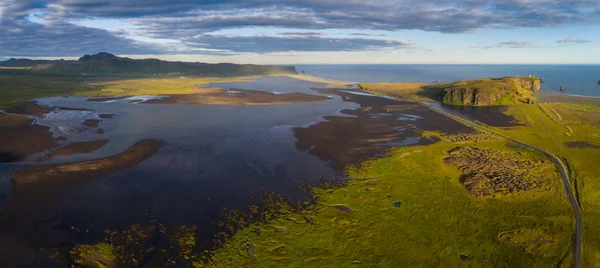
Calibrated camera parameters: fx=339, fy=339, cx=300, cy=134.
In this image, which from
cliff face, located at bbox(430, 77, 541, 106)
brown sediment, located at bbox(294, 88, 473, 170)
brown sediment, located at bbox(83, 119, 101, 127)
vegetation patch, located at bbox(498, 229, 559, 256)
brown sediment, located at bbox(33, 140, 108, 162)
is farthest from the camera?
cliff face, located at bbox(430, 77, 541, 106)

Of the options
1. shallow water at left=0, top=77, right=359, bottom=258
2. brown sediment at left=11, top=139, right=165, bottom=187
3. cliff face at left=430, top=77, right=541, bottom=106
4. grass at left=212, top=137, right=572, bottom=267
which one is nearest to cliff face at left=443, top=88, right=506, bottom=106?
cliff face at left=430, top=77, right=541, bottom=106

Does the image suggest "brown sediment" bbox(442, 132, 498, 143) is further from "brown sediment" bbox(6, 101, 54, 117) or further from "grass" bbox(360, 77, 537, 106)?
"brown sediment" bbox(6, 101, 54, 117)

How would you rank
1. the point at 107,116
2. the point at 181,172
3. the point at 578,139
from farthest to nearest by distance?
the point at 107,116 < the point at 578,139 < the point at 181,172

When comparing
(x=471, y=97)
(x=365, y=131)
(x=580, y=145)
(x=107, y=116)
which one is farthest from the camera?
(x=471, y=97)

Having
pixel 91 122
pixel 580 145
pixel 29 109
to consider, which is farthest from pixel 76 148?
pixel 580 145

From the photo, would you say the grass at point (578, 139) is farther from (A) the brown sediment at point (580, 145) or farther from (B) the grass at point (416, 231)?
(B) the grass at point (416, 231)

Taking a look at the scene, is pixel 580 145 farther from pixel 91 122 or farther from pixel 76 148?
pixel 91 122

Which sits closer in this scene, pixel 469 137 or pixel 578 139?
pixel 578 139
